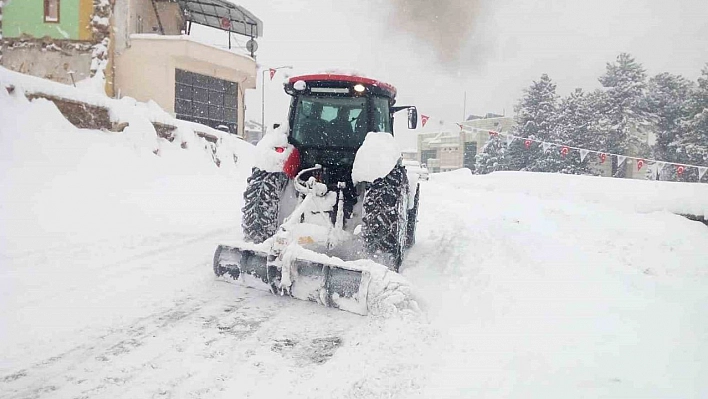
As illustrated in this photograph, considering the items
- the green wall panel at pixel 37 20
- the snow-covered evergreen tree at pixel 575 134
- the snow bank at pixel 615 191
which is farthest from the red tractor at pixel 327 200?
the snow-covered evergreen tree at pixel 575 134

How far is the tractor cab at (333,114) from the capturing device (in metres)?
5.10

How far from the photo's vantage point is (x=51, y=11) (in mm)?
16984

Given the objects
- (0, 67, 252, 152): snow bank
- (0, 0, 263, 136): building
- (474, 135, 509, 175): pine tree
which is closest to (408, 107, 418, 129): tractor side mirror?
(0, 67, 252, 152): snow bank

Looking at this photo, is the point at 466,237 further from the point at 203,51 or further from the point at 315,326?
the point at 203,51

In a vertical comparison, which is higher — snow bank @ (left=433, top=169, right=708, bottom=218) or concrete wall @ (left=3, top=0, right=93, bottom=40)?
concrete wall @ (left=3, top=0, right=93, bottom=40)

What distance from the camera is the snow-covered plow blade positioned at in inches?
137

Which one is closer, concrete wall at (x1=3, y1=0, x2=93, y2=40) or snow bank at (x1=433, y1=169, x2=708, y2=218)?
snow bank at (x1=433, y1=169, x2=708, y2=218)

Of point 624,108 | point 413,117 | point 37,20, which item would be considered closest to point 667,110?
point 624,108

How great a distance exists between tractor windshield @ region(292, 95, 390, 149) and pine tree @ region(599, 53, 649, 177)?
3032 centimetres

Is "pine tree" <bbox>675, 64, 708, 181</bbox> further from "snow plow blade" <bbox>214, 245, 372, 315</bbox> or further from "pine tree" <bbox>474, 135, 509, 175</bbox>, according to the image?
"snow plow blade" <bbox>214, 245, 372, 315</bbox>

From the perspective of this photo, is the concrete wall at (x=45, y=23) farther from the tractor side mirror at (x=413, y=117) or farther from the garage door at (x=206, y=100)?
the tractor side mirror at (x=413, y=117)

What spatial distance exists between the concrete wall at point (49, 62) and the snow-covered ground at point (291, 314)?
10858 millimetres

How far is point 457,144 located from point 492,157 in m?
11.2

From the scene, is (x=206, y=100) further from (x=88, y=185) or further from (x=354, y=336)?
(x=354, y=336)
